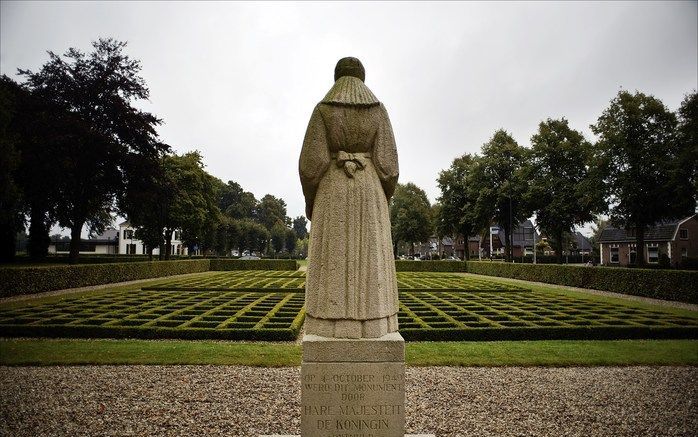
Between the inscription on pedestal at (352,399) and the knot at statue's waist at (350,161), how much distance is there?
197 centimetres

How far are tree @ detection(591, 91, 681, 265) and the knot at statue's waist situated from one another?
112 ft

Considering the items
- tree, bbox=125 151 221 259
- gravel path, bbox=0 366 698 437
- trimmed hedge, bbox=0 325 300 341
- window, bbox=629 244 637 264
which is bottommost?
gravel path, bbox=0 366 698 437

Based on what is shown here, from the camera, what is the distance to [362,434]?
13.5ft

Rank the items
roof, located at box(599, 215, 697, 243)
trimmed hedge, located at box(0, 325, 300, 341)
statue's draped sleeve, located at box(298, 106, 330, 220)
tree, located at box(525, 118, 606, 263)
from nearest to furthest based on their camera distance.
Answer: statue's draped sleeve, located at box(298, 106, 330, 220)
trimmed hedge, located at box(0, 325, 300, 341)
tree, located at box(525, 118, 606, 263)
roof, located at box(599, 215, 697, 243)

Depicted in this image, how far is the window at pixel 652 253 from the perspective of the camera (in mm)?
52213

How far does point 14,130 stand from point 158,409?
90.3ft

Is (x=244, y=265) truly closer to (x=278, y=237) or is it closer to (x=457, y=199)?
(x=457, y=199)

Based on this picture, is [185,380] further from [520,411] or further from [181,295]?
[181,295]

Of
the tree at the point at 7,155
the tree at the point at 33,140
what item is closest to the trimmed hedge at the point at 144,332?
the tree at the point at 7,155

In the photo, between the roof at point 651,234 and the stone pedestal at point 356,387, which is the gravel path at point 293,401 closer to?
the stone pedestal at point 356,387

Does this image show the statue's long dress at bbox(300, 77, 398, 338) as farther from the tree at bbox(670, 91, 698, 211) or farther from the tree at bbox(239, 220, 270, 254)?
the tree at bbox(239, 220, 270, 254)

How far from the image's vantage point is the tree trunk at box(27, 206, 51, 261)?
109 ft

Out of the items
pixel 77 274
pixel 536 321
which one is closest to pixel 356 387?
pixel 536 321

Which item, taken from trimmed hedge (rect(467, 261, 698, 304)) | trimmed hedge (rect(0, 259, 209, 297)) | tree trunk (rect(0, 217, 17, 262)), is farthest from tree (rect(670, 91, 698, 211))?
tree trunk (rect(0, 217, 17, 262))
